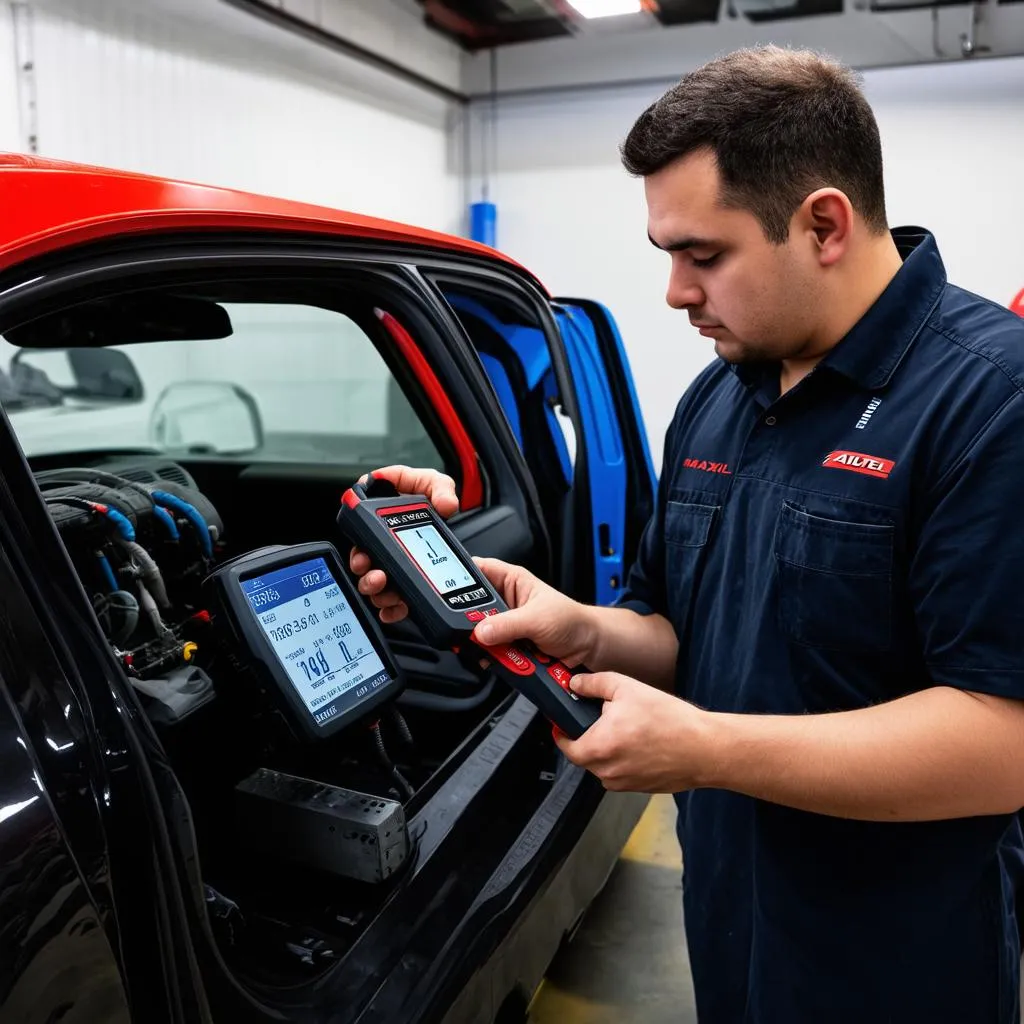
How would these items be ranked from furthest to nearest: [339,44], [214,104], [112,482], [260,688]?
1. [339,44]
2. [214,104]
3. [112,482]
4. [260,688]

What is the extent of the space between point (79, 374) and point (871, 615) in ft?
11.2

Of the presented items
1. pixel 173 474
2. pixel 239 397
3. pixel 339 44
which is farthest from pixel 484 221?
pixel 173 474

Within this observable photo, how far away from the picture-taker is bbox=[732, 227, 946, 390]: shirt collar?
1.05 m

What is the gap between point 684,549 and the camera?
1.29 m

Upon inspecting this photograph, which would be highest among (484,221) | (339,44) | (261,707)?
(339,44)

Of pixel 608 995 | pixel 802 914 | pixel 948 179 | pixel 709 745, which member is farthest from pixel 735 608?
pixel 948 179

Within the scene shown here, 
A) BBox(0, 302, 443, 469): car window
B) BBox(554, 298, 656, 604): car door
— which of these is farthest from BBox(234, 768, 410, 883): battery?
BBox(0, 302, 443, 469): car window

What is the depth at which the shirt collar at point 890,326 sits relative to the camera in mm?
1049

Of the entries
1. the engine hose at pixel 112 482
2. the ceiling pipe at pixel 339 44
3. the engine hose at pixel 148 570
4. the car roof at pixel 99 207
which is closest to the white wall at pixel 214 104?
the ceiling pipe at pixel 339 44

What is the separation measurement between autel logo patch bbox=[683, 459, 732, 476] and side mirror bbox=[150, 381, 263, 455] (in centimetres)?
334

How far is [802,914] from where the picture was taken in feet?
3.72

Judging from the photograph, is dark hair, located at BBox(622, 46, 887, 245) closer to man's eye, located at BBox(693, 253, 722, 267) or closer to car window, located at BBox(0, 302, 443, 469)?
man's eye, located at BBox(693, 253, 722, 267)

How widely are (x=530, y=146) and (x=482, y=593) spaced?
5481mm

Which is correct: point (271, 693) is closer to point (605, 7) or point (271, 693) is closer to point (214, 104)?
point (214, 104)
